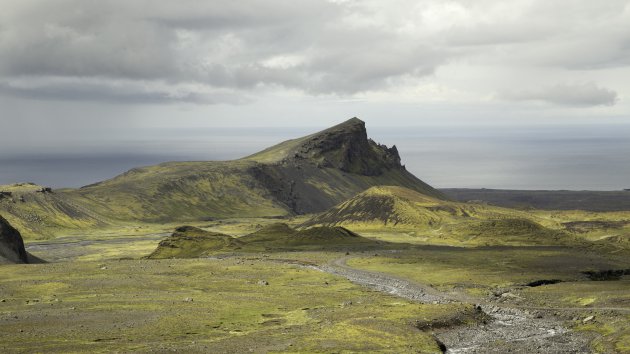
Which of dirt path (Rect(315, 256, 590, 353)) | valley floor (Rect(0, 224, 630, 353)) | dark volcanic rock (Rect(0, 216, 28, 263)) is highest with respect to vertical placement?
dark volcanic rock (Rect(0, 216, 28, 263))

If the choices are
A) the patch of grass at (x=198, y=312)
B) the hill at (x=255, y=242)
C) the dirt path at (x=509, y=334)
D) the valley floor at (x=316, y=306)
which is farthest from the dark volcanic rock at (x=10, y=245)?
the dirt path at (x=509, y=334)

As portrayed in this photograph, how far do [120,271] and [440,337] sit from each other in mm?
60898

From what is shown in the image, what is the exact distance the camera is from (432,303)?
79.0 m

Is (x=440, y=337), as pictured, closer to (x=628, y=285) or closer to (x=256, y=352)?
(x=256, y=352)

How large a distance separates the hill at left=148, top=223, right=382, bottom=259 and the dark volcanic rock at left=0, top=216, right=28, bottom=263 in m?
29.6

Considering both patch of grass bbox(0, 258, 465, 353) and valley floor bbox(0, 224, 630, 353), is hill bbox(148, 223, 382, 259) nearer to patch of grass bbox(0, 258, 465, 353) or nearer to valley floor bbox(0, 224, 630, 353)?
valley floor bbox(0, 224, 630, 353)

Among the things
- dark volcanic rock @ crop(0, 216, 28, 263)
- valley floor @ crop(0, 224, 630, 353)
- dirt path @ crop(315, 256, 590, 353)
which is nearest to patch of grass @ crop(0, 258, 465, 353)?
valley floor @ crop(0, 224, 630, 353)

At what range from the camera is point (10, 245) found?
124250 mm

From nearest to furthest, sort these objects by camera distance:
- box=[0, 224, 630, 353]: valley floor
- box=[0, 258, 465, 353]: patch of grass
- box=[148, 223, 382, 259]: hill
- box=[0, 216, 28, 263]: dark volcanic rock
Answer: box=[0, 258, 465, 353]: patch of grass → box=[0, 224, 630, 353]: valley floor → box=[0, 216, 28, 263]: dark volcanic rock → box=[148, 223, 382, 259]: hill

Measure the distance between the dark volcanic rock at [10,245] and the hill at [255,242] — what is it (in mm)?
29550

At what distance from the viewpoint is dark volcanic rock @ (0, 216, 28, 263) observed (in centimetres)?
12125

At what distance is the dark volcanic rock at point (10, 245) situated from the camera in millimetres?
121250

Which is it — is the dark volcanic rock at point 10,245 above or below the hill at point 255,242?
above

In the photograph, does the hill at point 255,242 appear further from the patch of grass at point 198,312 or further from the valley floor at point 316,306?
the patch of grass at point 198,312
